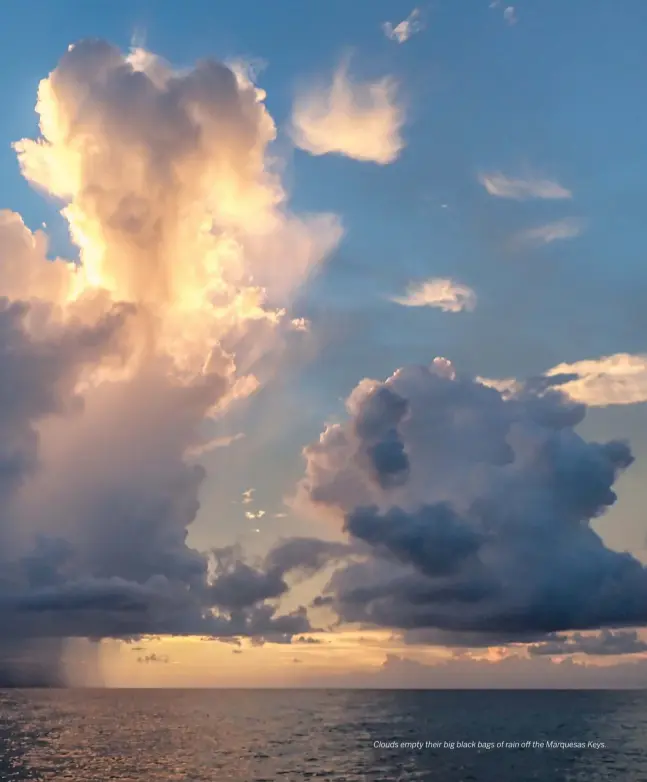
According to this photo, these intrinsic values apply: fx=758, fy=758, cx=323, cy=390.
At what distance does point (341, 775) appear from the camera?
403ft

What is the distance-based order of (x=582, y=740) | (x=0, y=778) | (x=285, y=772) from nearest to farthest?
(x=0, y=778)
(x=285, y=772)
(x=582, y=740)

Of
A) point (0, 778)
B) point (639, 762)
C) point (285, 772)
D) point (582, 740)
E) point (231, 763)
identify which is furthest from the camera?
point (582, 740)

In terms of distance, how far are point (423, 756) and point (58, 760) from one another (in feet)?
230

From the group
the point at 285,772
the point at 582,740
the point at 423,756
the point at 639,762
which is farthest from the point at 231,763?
the point at 582,740

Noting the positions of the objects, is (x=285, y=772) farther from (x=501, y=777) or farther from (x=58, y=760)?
(x=58, y=760)

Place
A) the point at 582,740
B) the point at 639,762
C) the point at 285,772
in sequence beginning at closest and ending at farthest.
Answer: the point at 285,772, the point at 639,762, the point at 582,740

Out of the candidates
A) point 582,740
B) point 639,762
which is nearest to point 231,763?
point 639,762

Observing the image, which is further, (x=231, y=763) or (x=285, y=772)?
(x=231, y=763)

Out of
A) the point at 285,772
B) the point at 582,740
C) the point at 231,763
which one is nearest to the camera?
the point at 285,772

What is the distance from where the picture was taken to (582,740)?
19562cm

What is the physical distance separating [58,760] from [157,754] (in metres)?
20.2

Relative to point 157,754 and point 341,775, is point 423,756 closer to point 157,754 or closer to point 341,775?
point 341,775

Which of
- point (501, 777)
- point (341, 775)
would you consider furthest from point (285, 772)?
point (501, 777)

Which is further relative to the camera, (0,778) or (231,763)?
(231,763)
